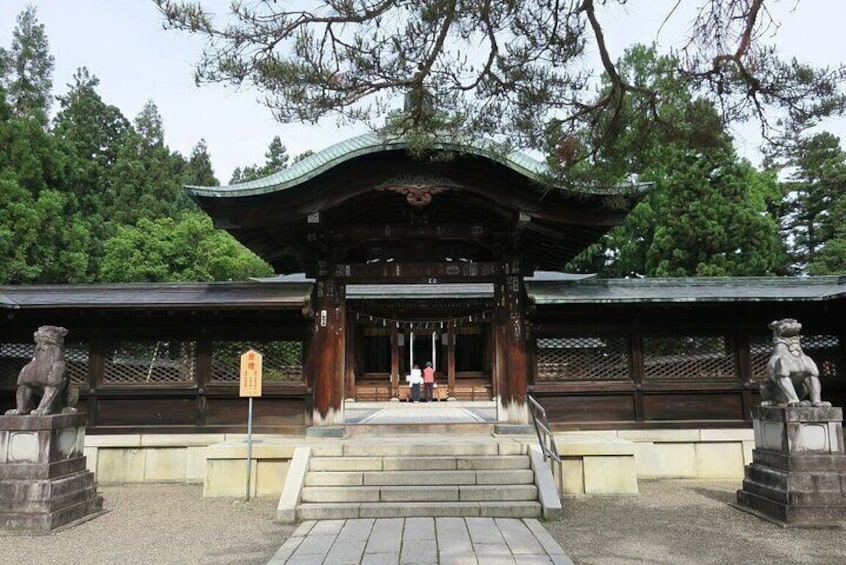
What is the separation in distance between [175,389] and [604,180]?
7.79 meters

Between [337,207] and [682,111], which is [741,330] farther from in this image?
[337,207]

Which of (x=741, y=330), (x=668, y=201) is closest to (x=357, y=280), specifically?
(x=741, y=330)

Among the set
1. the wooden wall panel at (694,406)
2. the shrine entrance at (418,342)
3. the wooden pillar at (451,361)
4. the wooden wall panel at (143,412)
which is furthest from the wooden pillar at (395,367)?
the wooden wall panel at (694,406)

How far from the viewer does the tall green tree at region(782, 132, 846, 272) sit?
3091 centimetres

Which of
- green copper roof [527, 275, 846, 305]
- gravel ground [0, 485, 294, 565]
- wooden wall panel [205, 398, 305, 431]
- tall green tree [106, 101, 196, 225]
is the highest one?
tall green tree [106, 101, 196, 225]

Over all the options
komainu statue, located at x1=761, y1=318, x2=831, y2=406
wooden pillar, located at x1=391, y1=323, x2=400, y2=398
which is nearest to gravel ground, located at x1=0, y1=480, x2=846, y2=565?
komainu statue, located at x1=761, y1=318, x2=831, y2=406

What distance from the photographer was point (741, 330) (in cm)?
1053

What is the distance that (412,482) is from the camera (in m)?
8.08

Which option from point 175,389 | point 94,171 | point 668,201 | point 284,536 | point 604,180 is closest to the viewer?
point 284,536

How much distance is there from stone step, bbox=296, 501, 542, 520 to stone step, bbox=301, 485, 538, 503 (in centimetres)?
22

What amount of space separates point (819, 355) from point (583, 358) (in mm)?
4148

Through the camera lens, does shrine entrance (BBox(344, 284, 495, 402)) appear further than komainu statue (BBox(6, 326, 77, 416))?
Yes

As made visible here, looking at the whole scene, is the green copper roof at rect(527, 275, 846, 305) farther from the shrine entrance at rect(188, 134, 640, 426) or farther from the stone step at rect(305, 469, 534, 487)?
the stone step at rect(305, 469, 534, 487)

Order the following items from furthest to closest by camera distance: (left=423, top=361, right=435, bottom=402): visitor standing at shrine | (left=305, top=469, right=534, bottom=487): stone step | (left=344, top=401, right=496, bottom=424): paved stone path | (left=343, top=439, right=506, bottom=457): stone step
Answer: (left=423, top=361, right=435, bottom=402): visitor standing at shrine, (left=344, top=401, right=496, bottom=424): paved stone path, (left=343, top=439, right=506, bottom=457): stone step, (left=305, top=469, right=534, bottom=487): stone step
